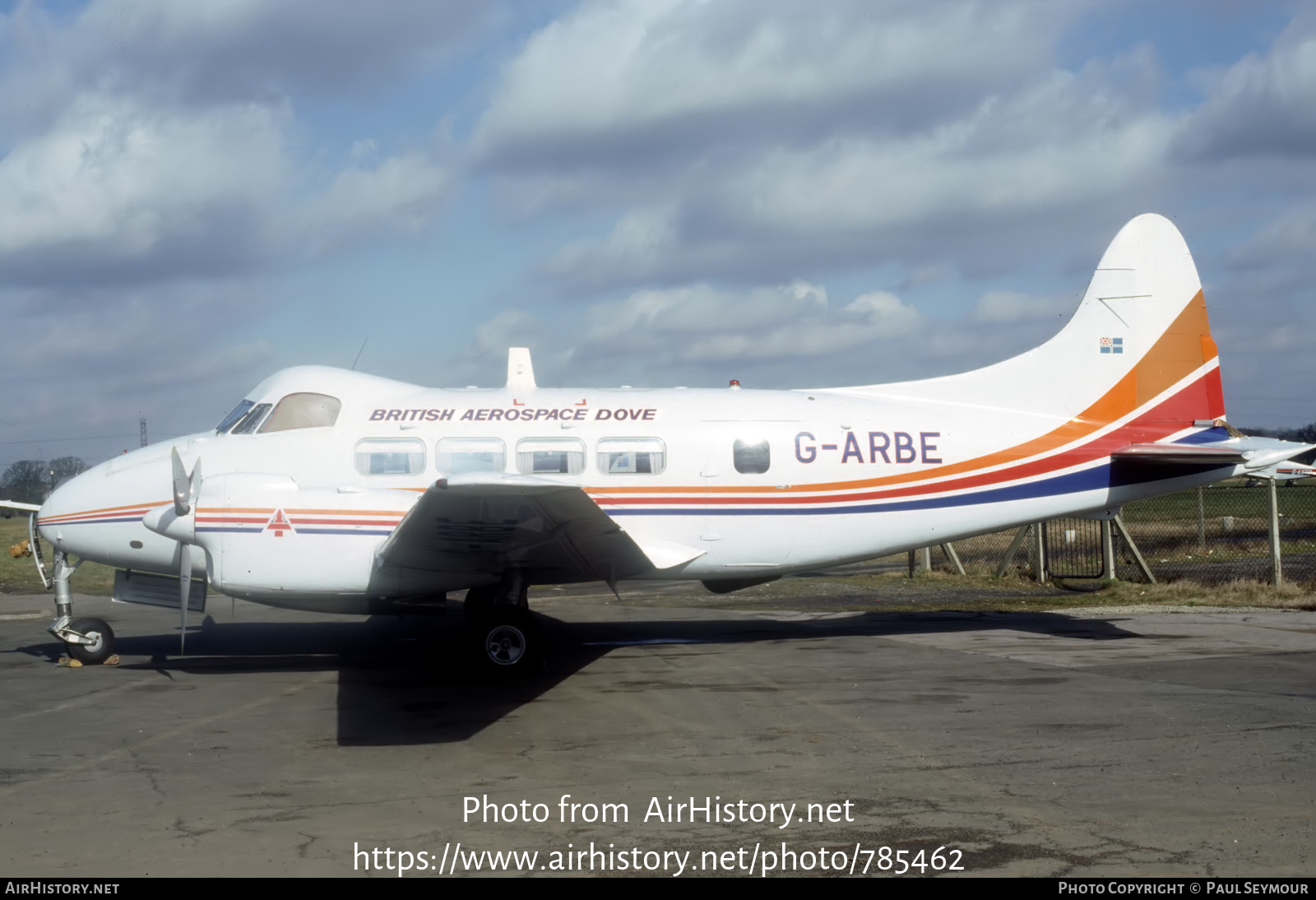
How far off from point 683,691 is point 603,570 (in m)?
2.02

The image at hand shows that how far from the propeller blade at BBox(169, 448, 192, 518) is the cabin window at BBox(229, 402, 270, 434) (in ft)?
4.57

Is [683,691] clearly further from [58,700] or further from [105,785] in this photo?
[58,700]

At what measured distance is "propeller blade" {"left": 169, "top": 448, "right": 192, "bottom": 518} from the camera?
35.1 ft

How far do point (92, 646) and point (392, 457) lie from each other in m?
3.90

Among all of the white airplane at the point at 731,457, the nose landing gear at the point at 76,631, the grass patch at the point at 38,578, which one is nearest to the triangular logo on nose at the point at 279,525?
the white airplane at the point at 731,457

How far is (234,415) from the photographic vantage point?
41.4ft

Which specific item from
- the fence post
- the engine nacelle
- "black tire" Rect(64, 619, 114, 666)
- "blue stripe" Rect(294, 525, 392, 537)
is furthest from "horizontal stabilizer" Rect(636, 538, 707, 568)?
the fence post

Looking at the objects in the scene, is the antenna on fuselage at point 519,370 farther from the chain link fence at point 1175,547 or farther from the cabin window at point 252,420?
the chain link fence at point 1175,547

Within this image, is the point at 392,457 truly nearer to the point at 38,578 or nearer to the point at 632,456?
the point at 632,456

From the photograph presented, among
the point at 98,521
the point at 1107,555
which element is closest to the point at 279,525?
the point at 98,521

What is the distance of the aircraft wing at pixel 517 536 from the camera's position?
28.5 feet

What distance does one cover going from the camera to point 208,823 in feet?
20.0

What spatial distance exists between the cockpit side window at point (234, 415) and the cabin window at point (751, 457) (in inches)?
226

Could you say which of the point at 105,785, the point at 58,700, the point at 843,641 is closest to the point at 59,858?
the point at 105,785
